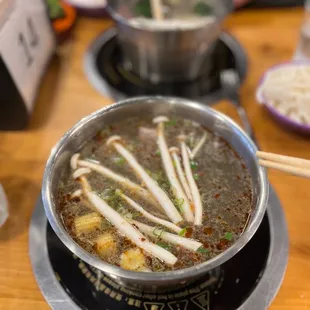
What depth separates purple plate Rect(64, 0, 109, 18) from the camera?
217cm

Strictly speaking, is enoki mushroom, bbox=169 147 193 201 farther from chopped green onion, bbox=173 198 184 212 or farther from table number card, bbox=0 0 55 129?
table number card, bbox=0 0 55 129

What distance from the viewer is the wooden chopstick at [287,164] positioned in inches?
43.0

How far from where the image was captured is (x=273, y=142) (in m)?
1.62

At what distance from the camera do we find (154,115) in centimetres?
145

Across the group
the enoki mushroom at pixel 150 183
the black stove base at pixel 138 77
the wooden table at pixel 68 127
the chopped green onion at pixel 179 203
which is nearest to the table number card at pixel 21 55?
the wooden table at pixel 68 127

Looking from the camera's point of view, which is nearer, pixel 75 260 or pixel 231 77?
pixel 75 260

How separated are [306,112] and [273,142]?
7.1 inches

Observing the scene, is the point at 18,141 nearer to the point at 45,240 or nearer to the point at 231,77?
the point at 45,240

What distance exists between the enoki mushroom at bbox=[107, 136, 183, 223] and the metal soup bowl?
96 mm

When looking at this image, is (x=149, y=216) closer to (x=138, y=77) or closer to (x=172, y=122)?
(x=172, y=122)

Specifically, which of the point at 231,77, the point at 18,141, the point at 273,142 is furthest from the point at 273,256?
the point at 18,141

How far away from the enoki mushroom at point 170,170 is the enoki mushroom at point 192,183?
0.07 ft

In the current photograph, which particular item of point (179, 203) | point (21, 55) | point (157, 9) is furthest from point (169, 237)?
point (157, 9)

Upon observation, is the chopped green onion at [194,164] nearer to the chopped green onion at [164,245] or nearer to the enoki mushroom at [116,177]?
the enoki mushroom at [116,177]
